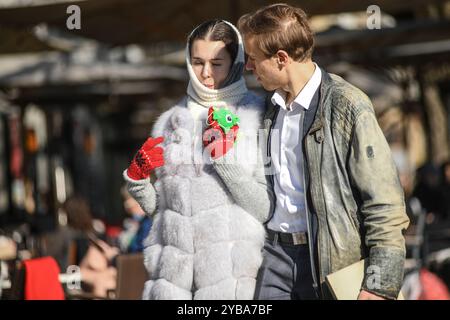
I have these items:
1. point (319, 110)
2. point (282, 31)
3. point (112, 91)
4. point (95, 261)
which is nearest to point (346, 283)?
point (319, 110)

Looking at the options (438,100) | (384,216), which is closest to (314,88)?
(384,216)

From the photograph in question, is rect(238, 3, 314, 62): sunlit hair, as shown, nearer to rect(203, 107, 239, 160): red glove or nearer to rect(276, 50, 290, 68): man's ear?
rect(276, 50, 290, 68): man's ear

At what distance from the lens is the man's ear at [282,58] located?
2.68 m

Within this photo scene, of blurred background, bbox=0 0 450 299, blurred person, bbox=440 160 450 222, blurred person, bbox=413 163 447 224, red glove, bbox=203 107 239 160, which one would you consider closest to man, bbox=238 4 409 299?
red glove, bbox=203 107 239 160

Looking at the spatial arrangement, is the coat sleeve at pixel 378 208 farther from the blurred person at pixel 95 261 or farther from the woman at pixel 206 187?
the blurred person at pixel 95 261

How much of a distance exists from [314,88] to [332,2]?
4.32m

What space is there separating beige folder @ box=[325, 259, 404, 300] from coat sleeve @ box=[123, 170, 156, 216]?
770 mm

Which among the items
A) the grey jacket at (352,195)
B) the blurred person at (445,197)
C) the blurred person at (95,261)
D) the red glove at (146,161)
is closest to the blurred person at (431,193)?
the blurred person at (445,197)

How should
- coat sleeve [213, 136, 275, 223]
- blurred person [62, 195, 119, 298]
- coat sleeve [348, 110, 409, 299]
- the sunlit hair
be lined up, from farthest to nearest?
blurred person [62, 195, 119, 298], coat sleeve [213, 136, 275, 223], the sunlit hair, coat sleeve [348, 110, 409, 299]

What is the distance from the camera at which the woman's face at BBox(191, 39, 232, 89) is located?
296cm

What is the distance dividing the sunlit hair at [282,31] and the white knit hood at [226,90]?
0.30 metres

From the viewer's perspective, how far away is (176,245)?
2.89 metres

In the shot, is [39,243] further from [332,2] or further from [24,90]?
[24,90]

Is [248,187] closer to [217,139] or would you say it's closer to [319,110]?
[217,139]
